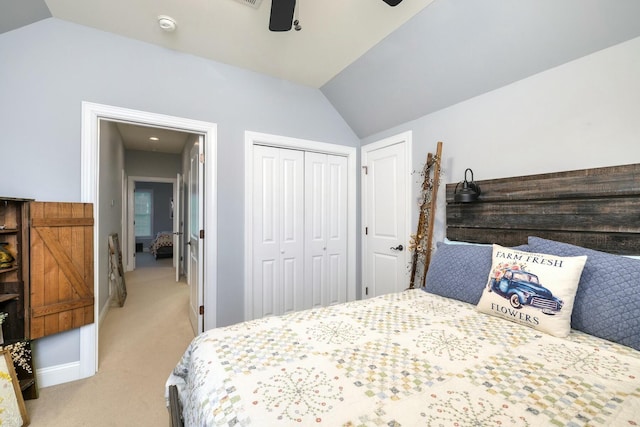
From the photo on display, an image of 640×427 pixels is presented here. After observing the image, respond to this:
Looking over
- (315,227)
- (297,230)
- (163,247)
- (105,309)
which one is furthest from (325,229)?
(163,247)

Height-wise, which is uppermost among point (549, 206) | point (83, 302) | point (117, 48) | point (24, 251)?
point (117, 48)

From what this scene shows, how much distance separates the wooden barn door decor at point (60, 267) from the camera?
1.92m

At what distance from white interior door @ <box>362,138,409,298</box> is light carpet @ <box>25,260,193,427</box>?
2130 millimetres

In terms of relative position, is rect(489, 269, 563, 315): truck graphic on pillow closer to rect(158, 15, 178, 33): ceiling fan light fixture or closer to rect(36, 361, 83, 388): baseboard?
rect(158, 15, 178, 33): ceiling fan light fixture

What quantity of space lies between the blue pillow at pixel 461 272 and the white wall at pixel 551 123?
67 centimetres

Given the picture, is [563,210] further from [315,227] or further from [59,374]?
[59,374]

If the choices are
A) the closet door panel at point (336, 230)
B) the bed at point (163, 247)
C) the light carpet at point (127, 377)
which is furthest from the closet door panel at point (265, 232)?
the bed at point (163, 247)

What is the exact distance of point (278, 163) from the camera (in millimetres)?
3027

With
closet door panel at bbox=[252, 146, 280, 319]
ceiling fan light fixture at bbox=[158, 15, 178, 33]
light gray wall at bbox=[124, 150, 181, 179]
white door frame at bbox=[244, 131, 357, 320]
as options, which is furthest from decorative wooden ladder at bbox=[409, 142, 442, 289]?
light gray wall at bbox=[124, 150, 181, 179]

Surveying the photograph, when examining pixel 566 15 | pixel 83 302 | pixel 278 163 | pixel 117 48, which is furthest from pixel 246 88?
pixel 566 15

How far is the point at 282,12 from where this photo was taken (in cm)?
151

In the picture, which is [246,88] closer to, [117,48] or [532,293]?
[117,48]

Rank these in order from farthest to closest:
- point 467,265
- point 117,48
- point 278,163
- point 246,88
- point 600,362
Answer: point 278,163
point 246,88
point 117,48
point 467,265
point 600,362

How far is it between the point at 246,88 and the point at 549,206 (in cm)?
271
